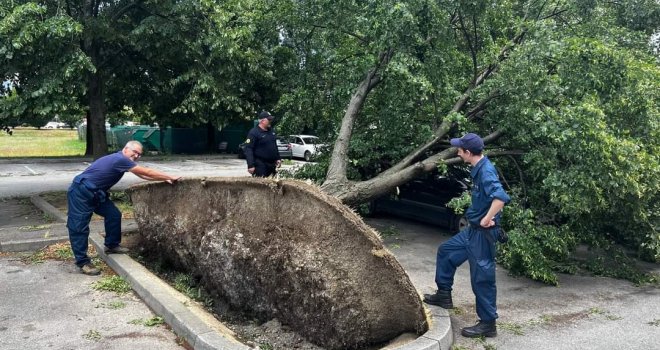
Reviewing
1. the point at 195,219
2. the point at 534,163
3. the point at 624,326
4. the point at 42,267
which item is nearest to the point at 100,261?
the point at 42,267

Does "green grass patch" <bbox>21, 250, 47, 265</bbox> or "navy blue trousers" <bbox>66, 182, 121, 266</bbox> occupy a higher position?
"navy blue trousers" <bbox>66, 182, 121, 266</bbox>

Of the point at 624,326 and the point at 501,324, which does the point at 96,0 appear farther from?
the point at 624,326

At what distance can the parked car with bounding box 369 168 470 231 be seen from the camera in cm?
872

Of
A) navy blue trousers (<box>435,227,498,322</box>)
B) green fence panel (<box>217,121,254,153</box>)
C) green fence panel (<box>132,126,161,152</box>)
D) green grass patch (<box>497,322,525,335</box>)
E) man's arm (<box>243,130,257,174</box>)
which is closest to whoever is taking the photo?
navy blue trousers (<box>435,227,498,322</box>)

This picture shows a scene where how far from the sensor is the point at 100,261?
6.44 m

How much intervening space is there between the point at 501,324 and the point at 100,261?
4624mm

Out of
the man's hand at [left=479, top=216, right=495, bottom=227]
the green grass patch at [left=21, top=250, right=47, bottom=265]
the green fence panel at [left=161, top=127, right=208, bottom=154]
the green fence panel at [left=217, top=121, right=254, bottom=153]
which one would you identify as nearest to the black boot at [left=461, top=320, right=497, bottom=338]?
the man's hand at [left=479, top=216, right=495, bottom=227]

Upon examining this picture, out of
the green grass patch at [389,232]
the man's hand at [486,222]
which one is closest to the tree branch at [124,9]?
the green grass patch at [389,232]

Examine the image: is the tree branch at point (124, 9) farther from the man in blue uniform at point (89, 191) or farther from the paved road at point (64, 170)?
the man in blue uniform at point (89, 191)

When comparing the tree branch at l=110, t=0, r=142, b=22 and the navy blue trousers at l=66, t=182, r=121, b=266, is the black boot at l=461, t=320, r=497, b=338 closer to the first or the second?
the navy blue trousers at l=66, t=182, r=121, b=266

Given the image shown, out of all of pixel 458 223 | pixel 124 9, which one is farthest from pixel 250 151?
pixel 124 9

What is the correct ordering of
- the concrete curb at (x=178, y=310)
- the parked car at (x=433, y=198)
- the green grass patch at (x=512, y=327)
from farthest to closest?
the parked car at (x=433, y=198) → the green grass patch at (x=512, y=327) → the concrete curb at (x=178, y=310)

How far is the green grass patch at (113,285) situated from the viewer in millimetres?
5422

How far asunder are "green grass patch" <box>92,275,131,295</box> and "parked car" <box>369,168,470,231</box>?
448cm
